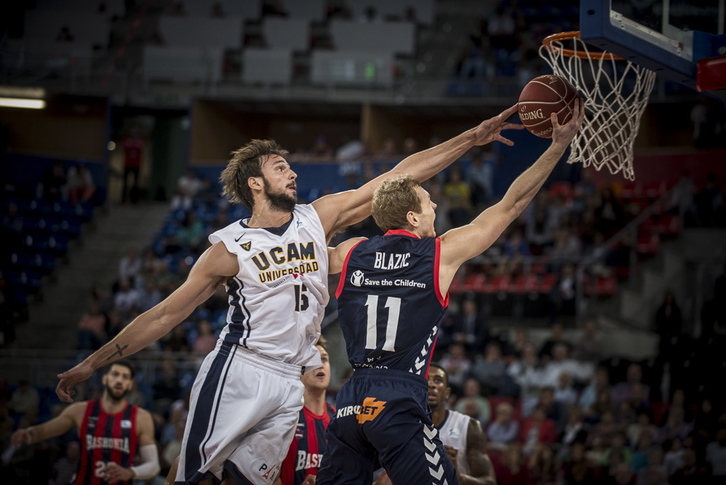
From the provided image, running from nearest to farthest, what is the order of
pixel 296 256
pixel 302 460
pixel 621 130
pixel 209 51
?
1. pixel 296 256
2. pixel 302 460
3. pixel 621 130
4. pixel 209 51

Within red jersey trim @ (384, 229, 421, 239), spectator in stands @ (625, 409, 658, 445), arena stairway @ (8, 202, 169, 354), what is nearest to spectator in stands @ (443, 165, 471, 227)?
spectator in stands @ (625, 409, 658, 445)

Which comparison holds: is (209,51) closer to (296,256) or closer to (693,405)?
(693,405)

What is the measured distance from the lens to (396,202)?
492 cm

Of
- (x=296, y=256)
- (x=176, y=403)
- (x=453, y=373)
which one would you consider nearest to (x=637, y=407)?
(x=453, y=373)

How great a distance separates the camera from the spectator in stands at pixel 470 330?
43.7 ft

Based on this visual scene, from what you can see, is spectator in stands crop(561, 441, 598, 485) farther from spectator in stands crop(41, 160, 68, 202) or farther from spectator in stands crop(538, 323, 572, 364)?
spectator in stands crop(41, 160, 68, 202)

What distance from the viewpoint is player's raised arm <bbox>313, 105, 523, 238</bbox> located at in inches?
208

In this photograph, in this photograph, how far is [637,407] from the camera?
11.7 m

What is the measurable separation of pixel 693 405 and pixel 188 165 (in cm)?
1458

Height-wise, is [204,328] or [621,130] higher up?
[621,130]

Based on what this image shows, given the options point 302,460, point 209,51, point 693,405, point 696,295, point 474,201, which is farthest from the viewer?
point 209,51

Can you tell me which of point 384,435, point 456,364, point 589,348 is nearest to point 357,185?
point 456,364

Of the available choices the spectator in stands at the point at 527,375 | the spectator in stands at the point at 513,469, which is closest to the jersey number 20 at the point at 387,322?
the spectator in stands at the point at 513,469

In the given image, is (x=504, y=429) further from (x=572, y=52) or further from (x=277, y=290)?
(x=277, y=290)
